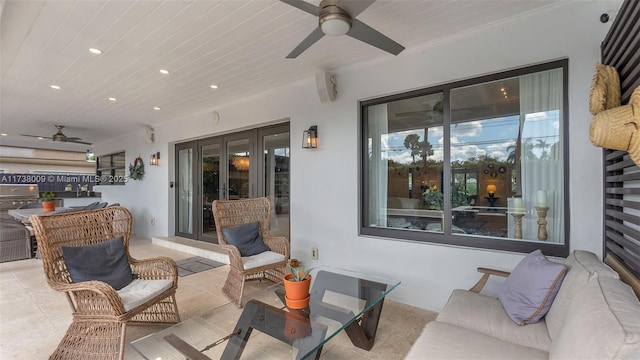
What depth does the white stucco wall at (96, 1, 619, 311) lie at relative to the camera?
2.27 m

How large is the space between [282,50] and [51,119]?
5781mm

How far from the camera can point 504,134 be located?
9.16ft

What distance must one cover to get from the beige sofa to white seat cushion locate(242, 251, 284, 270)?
1886mm

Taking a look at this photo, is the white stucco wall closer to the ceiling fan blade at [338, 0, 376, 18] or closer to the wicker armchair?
the wicker armchair

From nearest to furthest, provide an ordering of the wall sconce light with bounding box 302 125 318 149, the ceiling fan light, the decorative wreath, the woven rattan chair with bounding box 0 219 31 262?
the ceiling fan light
the wall sconce light with bounding box 302 125 318 149
the woven rattan chair with bounding box 0 219 31 262
the decorative wreath

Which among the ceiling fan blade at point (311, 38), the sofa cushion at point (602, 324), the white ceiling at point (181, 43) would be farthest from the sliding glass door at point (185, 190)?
the sofa cushion at point (602, 324)

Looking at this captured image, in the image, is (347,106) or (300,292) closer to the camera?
(300,292)

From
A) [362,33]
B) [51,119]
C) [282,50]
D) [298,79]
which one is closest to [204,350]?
[362,33]

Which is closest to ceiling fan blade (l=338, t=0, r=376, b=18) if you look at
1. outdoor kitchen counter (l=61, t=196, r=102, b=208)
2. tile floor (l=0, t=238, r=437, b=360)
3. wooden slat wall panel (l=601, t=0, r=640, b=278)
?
wooden slat wall panel (l=601, t=0, r=640, b=278)

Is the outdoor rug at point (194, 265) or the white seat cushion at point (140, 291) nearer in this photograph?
the white seat cushion at point (140, 291)

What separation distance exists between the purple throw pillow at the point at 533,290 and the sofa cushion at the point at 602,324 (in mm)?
284

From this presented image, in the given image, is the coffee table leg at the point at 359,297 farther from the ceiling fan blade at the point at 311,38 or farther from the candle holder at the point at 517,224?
the ceiling fan blade at the point at 311,38

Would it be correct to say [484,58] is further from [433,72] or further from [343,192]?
[343,192]

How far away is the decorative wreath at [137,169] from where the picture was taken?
6.88 meters
